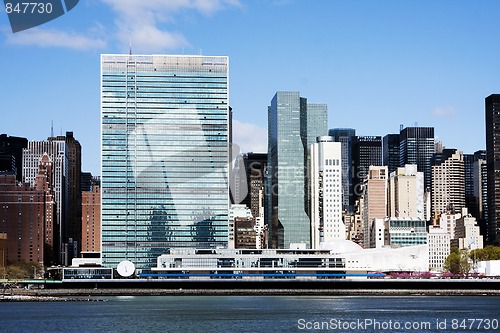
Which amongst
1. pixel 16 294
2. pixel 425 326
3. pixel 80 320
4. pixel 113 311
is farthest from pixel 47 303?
pixel 425 326

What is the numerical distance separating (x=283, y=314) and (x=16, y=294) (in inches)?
3081

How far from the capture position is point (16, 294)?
192m

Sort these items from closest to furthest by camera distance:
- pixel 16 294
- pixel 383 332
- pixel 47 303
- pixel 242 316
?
pixel 383 332 → pixel 242 316 → pixel 47 303 → pixel 16 294

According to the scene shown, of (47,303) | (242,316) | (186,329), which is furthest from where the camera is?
(47,303)

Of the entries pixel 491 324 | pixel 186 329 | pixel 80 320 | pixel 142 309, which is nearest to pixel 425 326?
pixel 491 324

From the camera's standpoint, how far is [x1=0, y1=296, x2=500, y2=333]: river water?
106062mm

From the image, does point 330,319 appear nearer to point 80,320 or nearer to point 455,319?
point 455,319

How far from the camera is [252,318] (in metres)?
121

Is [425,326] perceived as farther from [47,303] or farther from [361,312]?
[47,303]

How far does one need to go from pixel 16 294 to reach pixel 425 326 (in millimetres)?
104110

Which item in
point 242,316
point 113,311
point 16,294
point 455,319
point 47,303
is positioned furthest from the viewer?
point 16,294

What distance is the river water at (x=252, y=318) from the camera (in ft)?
348

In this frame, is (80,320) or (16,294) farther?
(16,294)

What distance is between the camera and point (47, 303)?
170000mm
